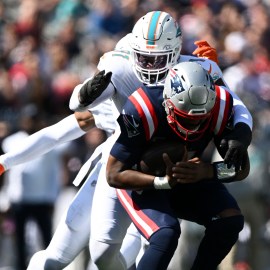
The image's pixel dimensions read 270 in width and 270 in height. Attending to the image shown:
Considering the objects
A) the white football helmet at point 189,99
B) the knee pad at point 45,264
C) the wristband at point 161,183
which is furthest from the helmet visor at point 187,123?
the knee pad at point 45,264

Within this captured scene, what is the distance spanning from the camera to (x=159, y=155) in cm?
593

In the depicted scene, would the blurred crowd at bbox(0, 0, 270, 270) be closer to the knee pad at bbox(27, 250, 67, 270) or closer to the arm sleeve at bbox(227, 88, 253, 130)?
the knee pad at bbox(27, 250, 67, 270)

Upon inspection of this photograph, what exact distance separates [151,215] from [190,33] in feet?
20.3

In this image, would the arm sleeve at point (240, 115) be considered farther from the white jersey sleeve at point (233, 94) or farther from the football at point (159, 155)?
the football at point (159, 155)

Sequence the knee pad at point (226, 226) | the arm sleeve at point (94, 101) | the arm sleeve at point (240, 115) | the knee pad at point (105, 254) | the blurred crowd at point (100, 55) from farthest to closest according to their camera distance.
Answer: the blurred crowd at point (100, 55), the knee pad at point (105, 254), the arm sleeve at point (94, 101), the arm sleeve at point (240, 115), the knee pad at point (226, 226)

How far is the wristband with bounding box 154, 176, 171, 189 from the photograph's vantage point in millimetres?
5812

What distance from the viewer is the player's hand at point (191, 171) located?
5.77m

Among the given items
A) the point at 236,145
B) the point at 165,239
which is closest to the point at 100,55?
the point at 236,145

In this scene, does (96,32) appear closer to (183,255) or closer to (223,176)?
(183,255)

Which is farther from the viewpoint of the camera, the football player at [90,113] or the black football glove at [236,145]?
the football player at [90,113]

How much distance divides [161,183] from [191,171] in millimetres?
178

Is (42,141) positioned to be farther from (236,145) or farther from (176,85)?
(236,145)

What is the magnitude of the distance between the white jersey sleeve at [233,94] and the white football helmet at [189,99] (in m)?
0.27

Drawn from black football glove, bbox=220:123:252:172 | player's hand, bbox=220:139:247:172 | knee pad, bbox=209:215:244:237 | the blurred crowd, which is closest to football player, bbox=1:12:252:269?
black football glove, bbox=220:123:252:172
